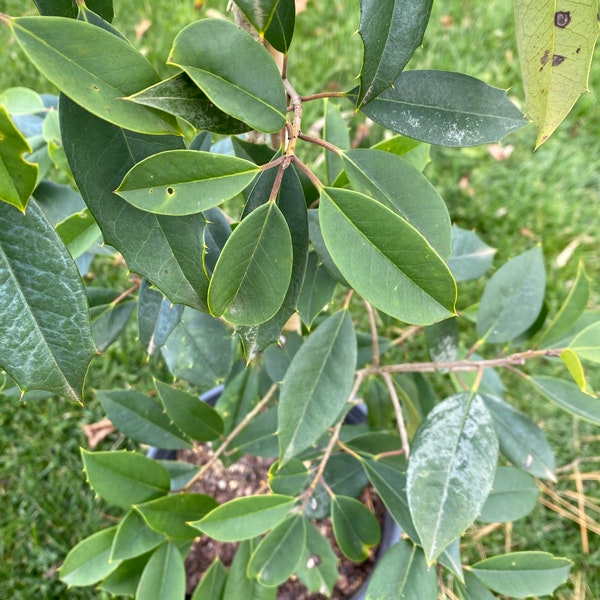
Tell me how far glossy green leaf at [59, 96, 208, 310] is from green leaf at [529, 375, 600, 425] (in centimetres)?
57

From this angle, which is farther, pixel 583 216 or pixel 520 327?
pixel 583 216

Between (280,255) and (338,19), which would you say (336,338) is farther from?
(338,19)

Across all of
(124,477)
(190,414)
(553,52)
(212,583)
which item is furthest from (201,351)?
(553,52)

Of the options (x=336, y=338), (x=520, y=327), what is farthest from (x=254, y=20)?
(x=520, y=327)

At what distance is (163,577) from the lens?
2.52ft

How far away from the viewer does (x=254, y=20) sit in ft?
1.51

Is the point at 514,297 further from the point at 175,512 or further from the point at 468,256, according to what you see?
the point at 175,512

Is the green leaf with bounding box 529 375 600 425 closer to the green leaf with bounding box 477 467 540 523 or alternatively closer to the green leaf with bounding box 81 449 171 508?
the green leaf with bounding box 477 467 540 523

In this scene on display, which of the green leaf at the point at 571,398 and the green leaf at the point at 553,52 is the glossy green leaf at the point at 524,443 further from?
the green leaf at the point at 553,52

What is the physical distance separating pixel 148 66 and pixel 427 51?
6.44 ft

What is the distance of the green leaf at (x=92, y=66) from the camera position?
386mm

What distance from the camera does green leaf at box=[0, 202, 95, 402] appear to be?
17.5 inches

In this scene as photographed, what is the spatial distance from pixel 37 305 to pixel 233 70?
250 mm

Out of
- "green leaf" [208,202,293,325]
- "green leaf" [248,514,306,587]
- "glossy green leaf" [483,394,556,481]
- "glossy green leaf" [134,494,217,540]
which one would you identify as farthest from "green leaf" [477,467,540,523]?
"green leaf" [208,202,293,325]
